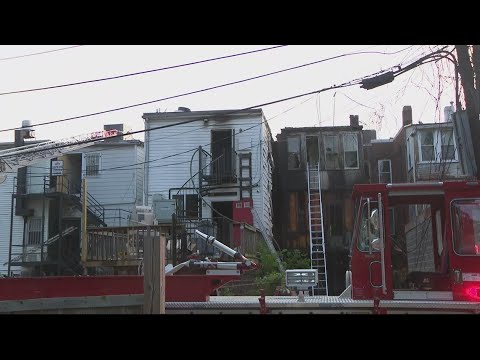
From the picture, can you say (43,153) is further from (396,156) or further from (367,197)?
(367,197)

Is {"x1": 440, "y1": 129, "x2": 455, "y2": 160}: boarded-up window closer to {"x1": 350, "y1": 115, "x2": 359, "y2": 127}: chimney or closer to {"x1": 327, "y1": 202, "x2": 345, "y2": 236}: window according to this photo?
{"x1": 350, "y1": 115, "x2": 359, "y2": 127}: chimney

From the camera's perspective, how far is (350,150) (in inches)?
1109

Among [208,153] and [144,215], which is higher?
[208,153]

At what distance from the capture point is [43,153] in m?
25.3

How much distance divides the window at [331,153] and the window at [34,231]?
48.4ft

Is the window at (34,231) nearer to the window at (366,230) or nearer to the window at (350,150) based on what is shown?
the window at (350,150)

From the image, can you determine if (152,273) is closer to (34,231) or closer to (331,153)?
(331,153)

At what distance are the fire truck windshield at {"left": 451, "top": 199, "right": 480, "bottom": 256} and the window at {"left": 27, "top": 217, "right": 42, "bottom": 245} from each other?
24456 mm

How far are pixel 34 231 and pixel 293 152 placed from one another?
1370 centimetres

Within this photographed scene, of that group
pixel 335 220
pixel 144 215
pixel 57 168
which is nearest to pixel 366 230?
pixel 144 215
